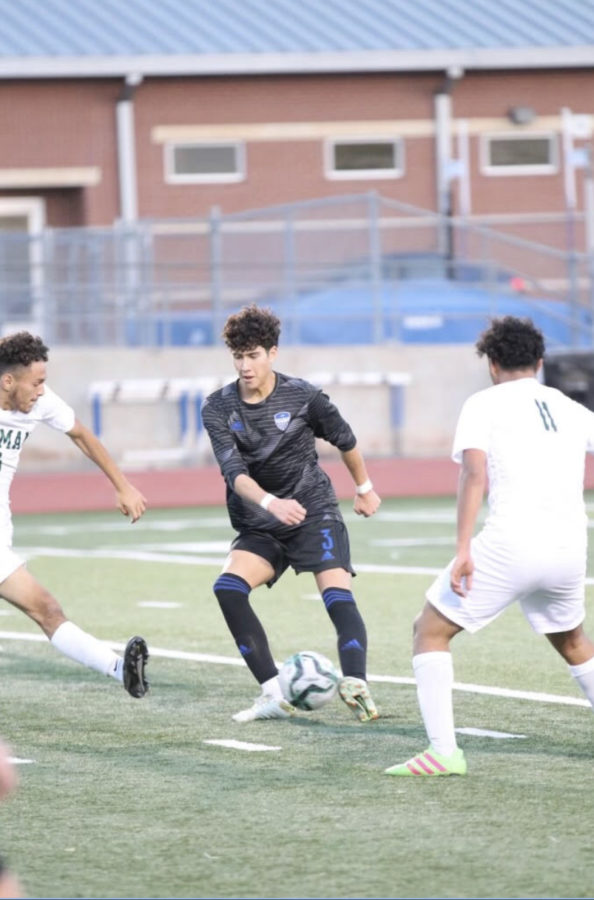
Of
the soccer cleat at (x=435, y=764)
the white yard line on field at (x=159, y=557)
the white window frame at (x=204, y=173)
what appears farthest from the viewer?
the white window frame at (x=204, y=173)

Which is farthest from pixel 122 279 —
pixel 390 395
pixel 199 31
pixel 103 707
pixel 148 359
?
pixel 103 707

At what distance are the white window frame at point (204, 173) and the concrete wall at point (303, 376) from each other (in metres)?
5.13

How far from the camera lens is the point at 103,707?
29.7 feet

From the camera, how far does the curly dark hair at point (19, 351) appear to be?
834cm

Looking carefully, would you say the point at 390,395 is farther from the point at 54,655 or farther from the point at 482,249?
the point at 54,655

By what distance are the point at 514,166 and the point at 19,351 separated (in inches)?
867

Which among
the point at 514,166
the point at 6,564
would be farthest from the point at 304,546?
the point at 514,166

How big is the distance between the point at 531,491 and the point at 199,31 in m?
23.1

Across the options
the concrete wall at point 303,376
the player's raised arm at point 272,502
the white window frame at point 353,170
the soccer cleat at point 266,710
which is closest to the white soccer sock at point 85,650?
the soccer cleat at point 266,710

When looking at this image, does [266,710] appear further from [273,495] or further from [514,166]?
[514,166]

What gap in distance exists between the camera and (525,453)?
272 inches

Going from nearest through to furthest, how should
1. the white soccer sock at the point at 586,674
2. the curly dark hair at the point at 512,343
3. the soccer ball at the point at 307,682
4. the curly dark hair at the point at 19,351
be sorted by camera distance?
1. the curly dark hair at the point at 512,343
2. the white soccer sock at the point at 586,674
3. the curly dark hair at the point at 19,351
4. the soccer ball at the point at 307,682

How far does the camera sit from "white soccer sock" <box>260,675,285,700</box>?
28.0 feet

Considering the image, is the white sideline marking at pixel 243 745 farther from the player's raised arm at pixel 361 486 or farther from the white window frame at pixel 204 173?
the white window frame at pixel 204 173
